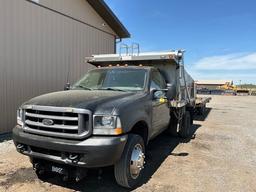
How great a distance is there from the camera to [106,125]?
384 centimetres

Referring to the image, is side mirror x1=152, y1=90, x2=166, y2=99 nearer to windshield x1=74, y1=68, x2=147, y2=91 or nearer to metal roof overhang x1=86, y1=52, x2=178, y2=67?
windshield x1=74, y1=68, x2=147, y2=91

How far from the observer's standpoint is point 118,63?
705 cm

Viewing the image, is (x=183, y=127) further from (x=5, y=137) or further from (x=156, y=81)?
(x=5, y=137)

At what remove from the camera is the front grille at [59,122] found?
3768mm

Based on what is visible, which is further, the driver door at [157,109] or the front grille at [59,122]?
the driver door at [157,109]

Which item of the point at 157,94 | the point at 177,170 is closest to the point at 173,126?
the point at 177,170

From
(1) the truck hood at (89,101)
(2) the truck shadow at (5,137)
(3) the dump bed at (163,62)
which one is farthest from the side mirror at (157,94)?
(2) the truck shadow at (5,137)

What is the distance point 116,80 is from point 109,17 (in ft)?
26.8

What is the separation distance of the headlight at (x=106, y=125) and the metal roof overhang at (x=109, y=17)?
9320 mm

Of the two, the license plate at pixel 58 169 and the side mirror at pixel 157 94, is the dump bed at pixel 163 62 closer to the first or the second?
the side mirror at pixel 157 94

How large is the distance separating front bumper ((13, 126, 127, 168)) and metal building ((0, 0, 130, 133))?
517cm

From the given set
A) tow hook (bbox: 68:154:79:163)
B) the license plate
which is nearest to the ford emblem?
tow hook (bbox: 68:154:79:163)

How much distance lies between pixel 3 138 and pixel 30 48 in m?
3.25

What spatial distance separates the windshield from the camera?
538cm
